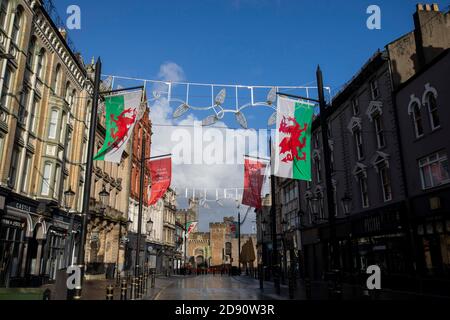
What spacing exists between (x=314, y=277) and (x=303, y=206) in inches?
281

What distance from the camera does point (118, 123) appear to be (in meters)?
13.1

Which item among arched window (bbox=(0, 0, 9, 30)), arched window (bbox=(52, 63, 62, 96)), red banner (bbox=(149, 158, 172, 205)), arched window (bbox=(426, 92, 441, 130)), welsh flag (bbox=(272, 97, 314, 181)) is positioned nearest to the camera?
welsh flag (bbox=(272, 97, 314, 181))

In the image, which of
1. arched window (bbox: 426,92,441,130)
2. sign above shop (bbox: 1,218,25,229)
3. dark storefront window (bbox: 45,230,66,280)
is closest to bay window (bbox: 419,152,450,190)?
arched window (bbox: 426,92,441,130)

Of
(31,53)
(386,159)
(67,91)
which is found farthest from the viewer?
(67,91)

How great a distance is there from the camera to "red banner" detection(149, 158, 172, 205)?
26.4 metres

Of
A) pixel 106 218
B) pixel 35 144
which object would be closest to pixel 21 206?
pixel 35 144

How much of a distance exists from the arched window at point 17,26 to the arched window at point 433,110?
2265 centimetres

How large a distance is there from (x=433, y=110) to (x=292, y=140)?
10703mm

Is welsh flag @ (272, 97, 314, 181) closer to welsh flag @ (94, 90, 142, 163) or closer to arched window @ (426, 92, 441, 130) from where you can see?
welsh flag @ (94, 90, 142, 163)

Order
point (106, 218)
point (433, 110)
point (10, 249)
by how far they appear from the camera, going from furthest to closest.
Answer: point (106, 218) → point (10, 249) → point (433, 110)

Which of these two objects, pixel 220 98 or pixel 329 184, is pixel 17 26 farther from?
pixel 329 184

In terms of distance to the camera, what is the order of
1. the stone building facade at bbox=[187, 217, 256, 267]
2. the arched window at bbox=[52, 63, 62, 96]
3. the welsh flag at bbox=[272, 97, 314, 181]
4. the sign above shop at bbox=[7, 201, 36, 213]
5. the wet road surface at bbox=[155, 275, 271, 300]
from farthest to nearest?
1. the stone building facade at bbox=[187, 217, 256, 267]
2. the arched window at bbox=[52, 63, 62, 96]
3. the sign above shop at bbox=[7, 201, 36, 213]
4. the wet road surface at bbox=[155, 275, 271, 300]
5. the welsh flag at bbox=[272, 97, 314, 181]

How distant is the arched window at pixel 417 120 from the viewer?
20688 millimetres

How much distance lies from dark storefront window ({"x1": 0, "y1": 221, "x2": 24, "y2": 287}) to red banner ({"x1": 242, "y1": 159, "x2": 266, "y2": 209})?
13551 mm
